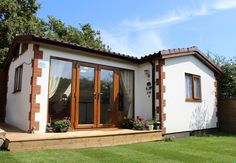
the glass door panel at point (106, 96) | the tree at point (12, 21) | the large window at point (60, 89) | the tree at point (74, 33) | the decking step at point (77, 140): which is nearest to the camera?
the decking step at point (77, 140)

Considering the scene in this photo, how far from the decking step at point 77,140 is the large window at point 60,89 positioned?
1.38m

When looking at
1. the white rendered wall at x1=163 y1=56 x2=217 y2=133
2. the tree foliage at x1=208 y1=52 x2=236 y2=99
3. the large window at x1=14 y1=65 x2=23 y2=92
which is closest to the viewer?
the large window at x1=14 y1=65 x2=23 y2=92

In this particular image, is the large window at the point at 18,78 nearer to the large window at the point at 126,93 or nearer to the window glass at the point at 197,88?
the large window at the point at 126,93

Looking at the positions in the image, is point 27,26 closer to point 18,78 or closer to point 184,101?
point 18,78

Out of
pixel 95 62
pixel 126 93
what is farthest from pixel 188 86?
pixel 95 62

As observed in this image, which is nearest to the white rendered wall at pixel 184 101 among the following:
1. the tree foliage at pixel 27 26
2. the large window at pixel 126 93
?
the large window at pixel 126 93

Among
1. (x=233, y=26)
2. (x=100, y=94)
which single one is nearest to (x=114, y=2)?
(x=100, y=94)

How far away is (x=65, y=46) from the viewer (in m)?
8.17

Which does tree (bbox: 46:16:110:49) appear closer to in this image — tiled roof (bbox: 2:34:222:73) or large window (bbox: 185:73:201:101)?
tiled roof (bbox: 2:34:222:73)

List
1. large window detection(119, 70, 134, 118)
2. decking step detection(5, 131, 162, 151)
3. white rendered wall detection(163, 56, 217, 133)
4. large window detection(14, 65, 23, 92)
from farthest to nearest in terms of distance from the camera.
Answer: large window detection(119, 70, 134, 118)
white rendered wall detection(163, 56, 217, 133)
large window detection(14, 65, 23, 92)
decking step detection(5, 131, 162, 151)

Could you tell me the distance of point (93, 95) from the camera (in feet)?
29.1

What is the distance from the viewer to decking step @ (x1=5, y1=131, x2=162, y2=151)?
5.89m

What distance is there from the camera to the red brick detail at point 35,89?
739cm

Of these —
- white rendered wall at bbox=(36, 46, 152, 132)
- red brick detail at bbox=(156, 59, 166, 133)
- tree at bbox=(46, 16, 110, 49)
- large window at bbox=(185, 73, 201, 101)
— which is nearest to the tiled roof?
→ white rendered wall at bbox=(36, 46, 152, 132)
